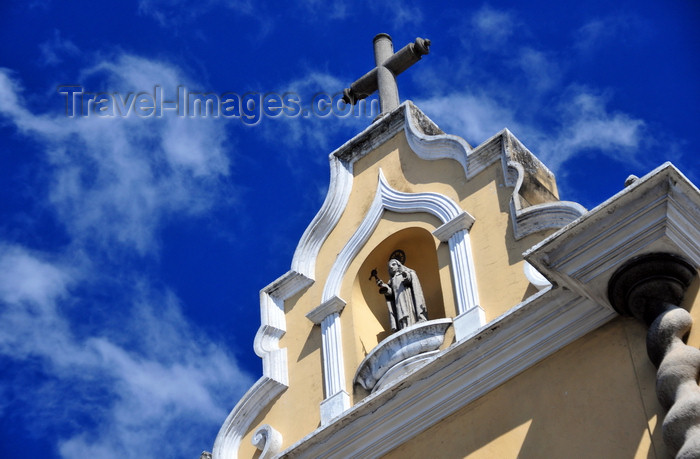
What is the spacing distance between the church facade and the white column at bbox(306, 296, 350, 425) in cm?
1

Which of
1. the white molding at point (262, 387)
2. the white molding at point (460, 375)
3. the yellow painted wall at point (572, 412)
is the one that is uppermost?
the white molding at point (262, 387)

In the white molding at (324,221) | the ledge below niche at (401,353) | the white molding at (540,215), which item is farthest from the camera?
the white molding at (324,221)

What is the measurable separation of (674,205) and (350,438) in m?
3.08

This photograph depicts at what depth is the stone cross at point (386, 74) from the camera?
1430cm

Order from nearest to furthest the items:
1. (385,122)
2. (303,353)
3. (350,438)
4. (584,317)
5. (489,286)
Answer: (584,317), (350,438), (489,286), (303,353), (385,122)

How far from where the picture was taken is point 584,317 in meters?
9.72

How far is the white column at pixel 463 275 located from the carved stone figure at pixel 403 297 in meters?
0.43

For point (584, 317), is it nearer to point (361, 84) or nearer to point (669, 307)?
point (669, 307)

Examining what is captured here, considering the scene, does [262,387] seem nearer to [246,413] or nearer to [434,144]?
[246,413]

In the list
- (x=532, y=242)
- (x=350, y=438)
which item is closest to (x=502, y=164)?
(x=532, y=242)

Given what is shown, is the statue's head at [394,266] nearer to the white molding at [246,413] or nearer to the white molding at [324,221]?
the white molding at [324,221]

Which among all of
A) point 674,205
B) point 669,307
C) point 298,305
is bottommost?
point 669,307

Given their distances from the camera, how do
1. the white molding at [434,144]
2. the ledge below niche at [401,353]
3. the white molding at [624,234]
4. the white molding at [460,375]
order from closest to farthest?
the white molding at [624,234] → the white molding at [460,375] → the ledge below niche at [401,353] → the white molding at [434,144]

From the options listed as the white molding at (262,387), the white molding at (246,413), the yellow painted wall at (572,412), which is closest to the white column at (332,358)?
the white molding at (262,387)
